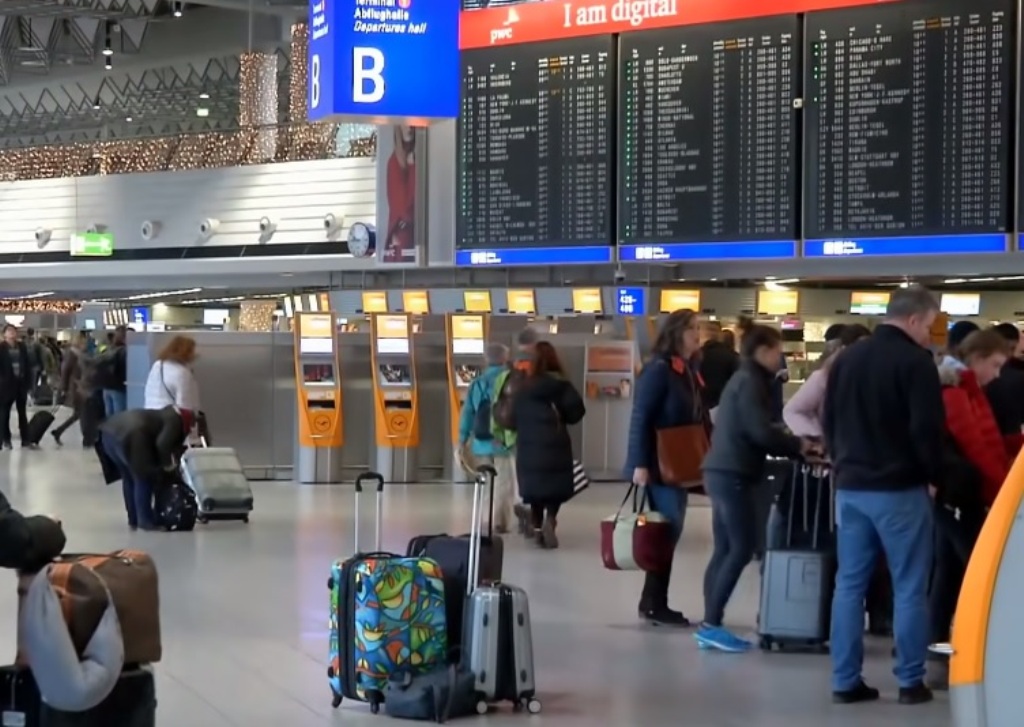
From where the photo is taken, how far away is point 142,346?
63.3ft

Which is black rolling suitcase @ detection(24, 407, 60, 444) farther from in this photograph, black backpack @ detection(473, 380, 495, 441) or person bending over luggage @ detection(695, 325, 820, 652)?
person bending over luggage @ detection(695, 325, 820, 652)

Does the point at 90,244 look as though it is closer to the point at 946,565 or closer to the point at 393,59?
the point at 393,59

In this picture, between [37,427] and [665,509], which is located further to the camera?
[37,427]

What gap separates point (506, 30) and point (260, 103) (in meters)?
12.1

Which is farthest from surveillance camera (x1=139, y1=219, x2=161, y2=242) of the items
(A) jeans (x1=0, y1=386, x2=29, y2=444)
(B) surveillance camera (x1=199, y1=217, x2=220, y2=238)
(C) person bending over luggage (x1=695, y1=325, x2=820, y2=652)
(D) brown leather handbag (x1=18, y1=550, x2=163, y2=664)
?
(D) brown leather handbag (x1=18, y1=550, x2=163, y2=664)

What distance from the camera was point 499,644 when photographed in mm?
6605

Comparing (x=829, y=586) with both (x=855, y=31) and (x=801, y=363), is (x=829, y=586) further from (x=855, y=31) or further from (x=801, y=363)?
(x=801, y=363)

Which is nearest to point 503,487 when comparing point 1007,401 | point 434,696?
point 1007,401

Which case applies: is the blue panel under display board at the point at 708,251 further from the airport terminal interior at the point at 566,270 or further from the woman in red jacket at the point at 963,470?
the woman in red jacket at the point at 963,470

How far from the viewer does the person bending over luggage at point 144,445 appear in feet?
42.8

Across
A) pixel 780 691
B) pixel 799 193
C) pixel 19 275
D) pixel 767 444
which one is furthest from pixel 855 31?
pixel 19 275

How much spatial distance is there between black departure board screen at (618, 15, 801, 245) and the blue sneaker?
5443 millimetres

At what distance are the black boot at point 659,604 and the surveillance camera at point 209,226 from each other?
17.4m

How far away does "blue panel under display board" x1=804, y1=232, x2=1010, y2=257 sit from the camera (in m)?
12.1
